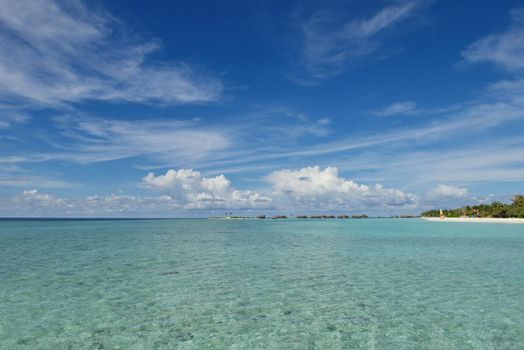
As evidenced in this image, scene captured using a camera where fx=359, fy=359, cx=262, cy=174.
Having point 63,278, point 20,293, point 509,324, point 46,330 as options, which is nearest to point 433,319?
point 509,324

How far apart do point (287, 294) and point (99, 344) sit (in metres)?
10.2

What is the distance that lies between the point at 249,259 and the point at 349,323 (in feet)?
70.7

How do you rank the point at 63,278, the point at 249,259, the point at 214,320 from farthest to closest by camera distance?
the point at 249,259 < the point at 63,278 < the point at 214,320

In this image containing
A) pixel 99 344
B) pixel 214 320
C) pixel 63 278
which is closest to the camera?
pixel 99 344

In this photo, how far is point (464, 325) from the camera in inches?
566

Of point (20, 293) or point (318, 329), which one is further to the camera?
point (20, 293)

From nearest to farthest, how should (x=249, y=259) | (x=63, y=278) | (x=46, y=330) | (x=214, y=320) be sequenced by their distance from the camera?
1. (x=46, y=330)
2. (x=214, y=320)
3. (x=63, y=278)
4. (x=249, y=259)

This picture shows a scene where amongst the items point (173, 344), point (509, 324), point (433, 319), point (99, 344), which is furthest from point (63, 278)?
point (509, 324)

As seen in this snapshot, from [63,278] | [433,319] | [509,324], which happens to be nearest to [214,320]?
[433,319]

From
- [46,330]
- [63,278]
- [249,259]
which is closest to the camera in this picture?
[46,330]

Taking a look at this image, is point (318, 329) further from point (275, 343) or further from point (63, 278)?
point (63, 278)

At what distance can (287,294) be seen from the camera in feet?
64.7

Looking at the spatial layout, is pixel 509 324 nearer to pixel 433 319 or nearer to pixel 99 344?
pixel 433 319

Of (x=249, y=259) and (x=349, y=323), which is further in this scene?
(x=249, y=259)
